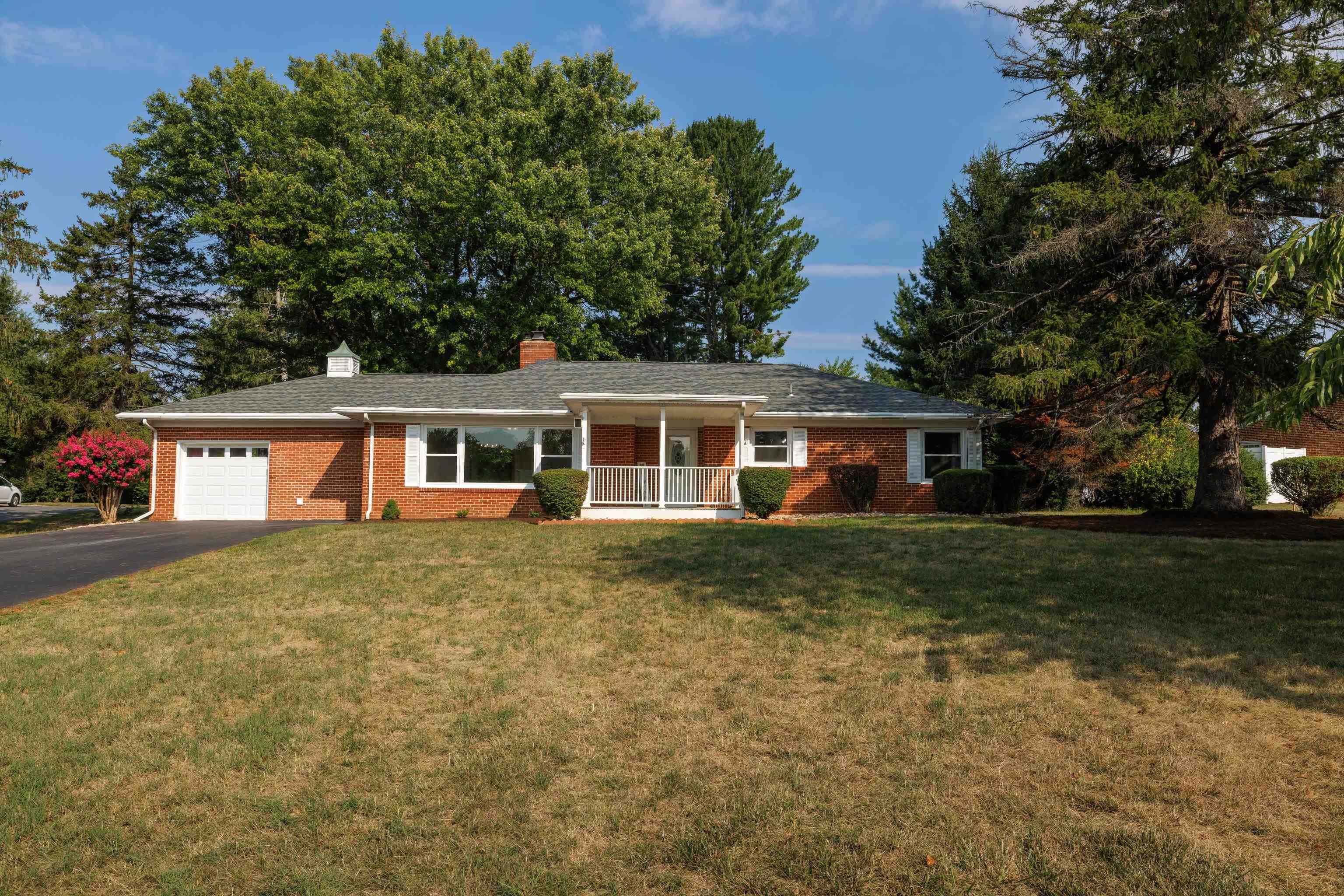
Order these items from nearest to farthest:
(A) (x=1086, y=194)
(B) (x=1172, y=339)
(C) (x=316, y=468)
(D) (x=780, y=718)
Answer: (D) (x=780, y=718) < (B) (x=1172, y=339) < (A) (x=1086, y=194) < (C) (x=316, y=468)

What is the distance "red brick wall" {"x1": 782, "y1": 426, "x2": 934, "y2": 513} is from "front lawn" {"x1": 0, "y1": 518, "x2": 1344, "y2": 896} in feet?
31.8

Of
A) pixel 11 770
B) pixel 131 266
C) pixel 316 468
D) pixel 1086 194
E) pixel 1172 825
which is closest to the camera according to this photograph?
pixel 1172 825

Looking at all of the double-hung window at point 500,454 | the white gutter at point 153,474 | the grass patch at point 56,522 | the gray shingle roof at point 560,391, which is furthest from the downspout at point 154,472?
the double-hung window at point 500,454

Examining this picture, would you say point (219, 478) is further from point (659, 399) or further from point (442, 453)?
point (659, 399)

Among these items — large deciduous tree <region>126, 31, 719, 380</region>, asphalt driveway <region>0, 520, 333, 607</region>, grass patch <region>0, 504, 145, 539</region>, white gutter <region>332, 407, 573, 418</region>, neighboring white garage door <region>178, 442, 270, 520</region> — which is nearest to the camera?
asphalt driveway <region>0, 520, 333, 607</region>

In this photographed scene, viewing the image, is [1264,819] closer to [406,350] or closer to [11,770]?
[11,770]

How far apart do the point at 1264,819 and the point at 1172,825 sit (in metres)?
0.47

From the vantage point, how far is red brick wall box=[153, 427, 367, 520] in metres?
19.3

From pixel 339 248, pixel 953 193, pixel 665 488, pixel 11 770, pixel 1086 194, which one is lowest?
pixel 11 770

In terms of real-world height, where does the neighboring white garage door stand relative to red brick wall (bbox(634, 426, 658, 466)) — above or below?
below

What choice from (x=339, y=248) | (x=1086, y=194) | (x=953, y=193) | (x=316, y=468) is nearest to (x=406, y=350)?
(x=339, y=248)

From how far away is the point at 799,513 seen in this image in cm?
1884

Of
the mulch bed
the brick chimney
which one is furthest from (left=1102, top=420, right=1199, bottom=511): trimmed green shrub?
the brick chimney

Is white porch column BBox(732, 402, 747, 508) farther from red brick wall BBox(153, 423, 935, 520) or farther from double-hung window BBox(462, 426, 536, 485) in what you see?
double-hung window BBox(462, 426, 536, 485)
